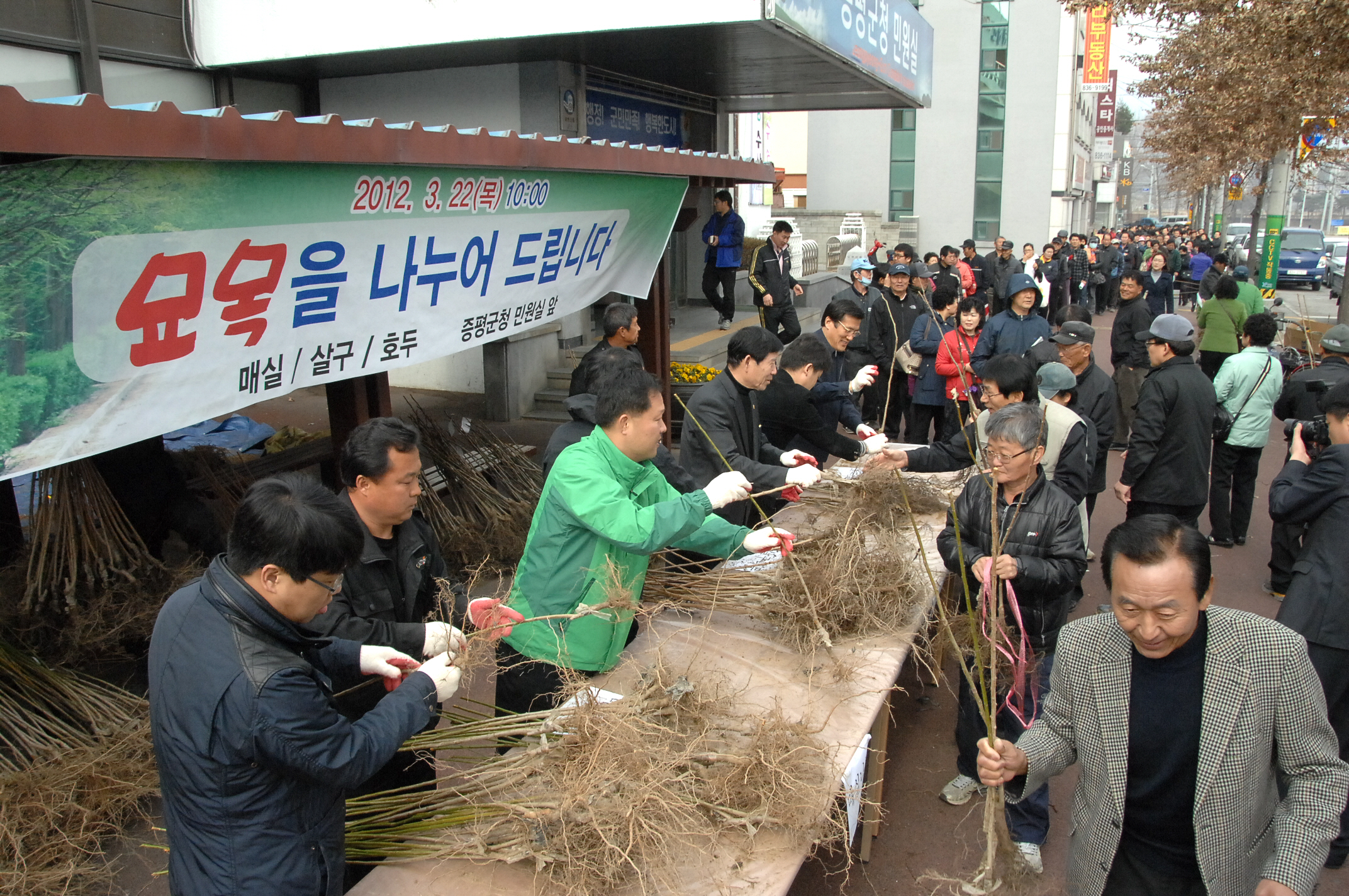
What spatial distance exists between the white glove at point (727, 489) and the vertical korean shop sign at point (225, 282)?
175 cm

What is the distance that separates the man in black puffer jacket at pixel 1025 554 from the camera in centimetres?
282

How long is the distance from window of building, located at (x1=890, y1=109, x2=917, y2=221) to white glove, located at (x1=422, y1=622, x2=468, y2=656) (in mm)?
25720

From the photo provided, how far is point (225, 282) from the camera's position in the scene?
10.1ft

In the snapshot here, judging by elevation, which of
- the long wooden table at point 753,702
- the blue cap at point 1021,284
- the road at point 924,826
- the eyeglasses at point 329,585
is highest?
the blue cap at point 1021,284

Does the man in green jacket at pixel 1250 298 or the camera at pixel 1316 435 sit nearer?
the camera at pixel 1316 435

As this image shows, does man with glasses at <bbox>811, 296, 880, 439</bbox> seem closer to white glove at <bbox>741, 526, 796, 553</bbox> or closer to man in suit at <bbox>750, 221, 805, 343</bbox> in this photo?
white glove at <bbox>741, 526, 796, 553</bbox>

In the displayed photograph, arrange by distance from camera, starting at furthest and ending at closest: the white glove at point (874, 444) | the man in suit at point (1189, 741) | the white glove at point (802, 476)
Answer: the white glove at point (874, 444) → the white glove at point (802, 476) → the man in suit at point (1189, 741)

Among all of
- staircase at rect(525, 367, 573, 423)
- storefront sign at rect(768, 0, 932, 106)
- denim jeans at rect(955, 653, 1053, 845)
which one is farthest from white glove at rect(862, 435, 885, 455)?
staircase at rect(525, 367, 573, 423)


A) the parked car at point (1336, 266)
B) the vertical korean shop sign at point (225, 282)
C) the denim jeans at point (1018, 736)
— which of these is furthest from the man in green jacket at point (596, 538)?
the parked car at point (1336, 266)

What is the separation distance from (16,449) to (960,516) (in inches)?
116

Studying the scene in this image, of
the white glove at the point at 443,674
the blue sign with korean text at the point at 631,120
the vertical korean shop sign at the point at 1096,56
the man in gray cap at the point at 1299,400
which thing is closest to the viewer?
the white glove at the point at 443,674

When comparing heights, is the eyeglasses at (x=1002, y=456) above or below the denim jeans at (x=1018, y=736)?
above

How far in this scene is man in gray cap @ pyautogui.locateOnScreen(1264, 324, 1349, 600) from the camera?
4.74 m

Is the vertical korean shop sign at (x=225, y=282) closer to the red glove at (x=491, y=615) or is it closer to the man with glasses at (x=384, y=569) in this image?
the man with glasses at (x=384, y=569)
